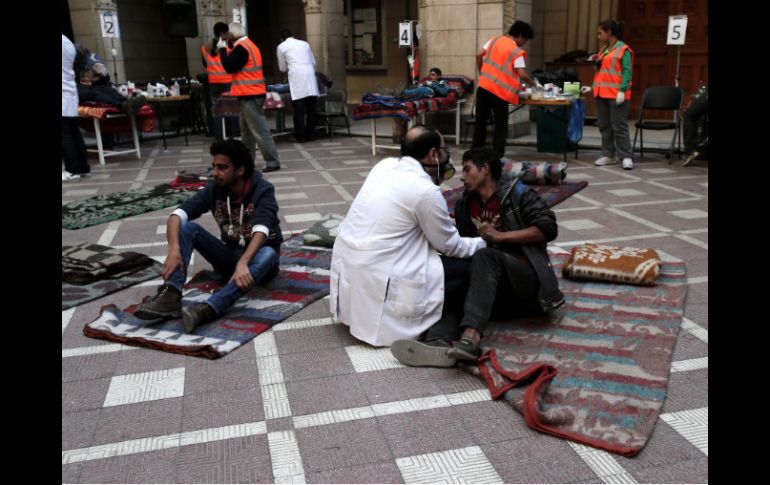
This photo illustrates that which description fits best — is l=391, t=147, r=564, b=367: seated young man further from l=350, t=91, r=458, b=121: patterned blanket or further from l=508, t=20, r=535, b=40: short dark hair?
l=350, t=91, r=458, b=121: patterned blanket

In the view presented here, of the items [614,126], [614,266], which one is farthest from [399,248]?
[614,126]

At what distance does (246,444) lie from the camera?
2709mm

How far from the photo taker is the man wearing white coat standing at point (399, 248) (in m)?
3.42

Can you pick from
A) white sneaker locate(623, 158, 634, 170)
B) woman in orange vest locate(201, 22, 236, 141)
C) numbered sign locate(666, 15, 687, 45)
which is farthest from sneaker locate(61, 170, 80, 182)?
numbered sign locate(666, 15, 687, 45)

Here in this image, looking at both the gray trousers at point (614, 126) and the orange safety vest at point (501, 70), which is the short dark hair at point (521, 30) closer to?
the orange safety vest at point (501, 70)

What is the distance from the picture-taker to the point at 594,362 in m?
3.26

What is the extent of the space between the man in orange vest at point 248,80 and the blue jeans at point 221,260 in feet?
15.0

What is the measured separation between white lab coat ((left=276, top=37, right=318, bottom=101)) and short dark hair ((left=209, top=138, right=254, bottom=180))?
747cm

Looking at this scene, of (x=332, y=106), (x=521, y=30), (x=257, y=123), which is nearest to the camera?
(x=521, y=30)

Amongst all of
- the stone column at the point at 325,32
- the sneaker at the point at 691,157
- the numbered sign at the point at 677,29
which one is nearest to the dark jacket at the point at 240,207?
the sneaker at the point at 691,157

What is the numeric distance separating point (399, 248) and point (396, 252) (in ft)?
0.09

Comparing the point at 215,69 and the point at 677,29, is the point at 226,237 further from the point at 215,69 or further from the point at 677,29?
the point at 677,29
